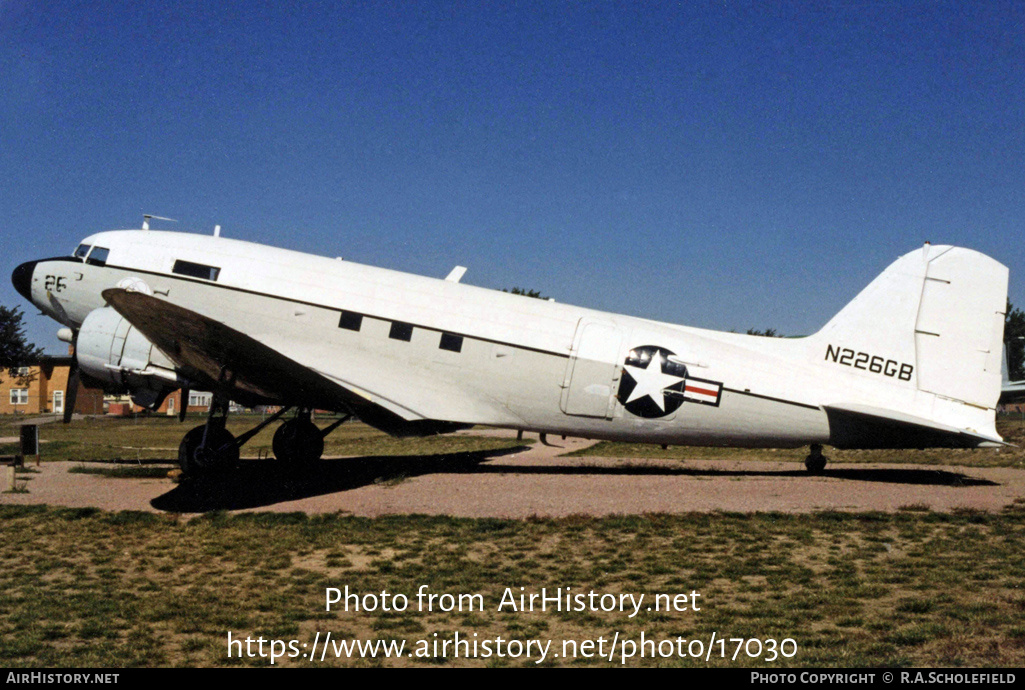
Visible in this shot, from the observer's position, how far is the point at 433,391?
557 inches

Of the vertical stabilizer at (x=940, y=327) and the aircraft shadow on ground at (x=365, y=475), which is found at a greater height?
the vertical stabilizer at (x=940, y=327)

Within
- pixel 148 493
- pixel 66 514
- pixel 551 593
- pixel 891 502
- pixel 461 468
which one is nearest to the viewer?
pixel 551 593

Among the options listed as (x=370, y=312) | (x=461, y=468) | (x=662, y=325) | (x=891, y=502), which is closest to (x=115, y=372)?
(x=370, y=312)

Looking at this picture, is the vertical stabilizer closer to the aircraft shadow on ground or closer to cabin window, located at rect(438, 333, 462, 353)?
the aircraft shadow on ground

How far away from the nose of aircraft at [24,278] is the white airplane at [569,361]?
97.0 inches

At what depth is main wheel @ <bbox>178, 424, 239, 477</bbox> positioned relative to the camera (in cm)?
1328

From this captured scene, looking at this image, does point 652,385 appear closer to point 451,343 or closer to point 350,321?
point 451,343

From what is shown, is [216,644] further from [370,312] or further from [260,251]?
[260,251]

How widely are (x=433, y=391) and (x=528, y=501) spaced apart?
11.0ft

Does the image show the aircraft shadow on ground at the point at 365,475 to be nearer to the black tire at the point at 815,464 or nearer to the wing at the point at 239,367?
the black tire at the point at 815,464

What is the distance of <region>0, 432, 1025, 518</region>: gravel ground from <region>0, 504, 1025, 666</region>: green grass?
2.74ft

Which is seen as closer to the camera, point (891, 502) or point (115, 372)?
point (891, 502)

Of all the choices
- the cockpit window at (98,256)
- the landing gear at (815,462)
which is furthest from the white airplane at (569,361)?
the landing gear at (815,462)

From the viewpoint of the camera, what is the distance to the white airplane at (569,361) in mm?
13539
